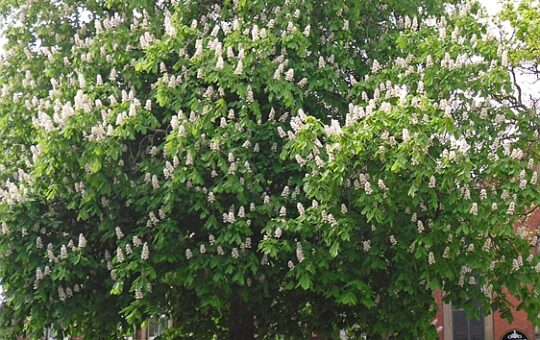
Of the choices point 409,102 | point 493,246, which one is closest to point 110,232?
point 409,102

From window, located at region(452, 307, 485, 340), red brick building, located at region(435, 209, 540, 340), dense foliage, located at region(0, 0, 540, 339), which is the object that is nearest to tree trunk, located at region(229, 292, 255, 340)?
dense foliage, located at region(0, 0, 540, 339)

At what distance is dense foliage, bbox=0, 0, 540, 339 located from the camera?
37.8 feet

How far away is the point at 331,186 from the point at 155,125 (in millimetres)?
2965

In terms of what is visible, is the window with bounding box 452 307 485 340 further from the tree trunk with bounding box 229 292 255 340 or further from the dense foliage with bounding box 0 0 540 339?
the tree trunk with bounding box 229 292 255 340

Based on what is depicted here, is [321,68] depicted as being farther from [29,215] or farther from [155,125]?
[29,215]

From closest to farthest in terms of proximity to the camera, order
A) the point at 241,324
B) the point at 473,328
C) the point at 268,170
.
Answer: the point at 268,170
the point at 241,324
the point at 473,328

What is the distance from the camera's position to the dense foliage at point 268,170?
11523 mm

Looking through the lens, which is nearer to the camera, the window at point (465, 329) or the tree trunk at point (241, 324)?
the tree trunk at point (241, 324)

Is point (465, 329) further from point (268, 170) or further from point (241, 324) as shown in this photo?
point (268, 170)

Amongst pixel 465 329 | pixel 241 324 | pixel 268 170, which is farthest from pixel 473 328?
pixel 268 170

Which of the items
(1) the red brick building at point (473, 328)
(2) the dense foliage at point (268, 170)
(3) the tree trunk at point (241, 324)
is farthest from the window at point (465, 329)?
(3) the tree trunk at point (241, 324)

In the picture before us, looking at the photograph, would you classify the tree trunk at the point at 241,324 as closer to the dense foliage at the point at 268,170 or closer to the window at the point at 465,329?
the dense foliage at the point at 268,170

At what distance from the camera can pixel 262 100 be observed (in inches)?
536

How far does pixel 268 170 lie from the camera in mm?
13109
